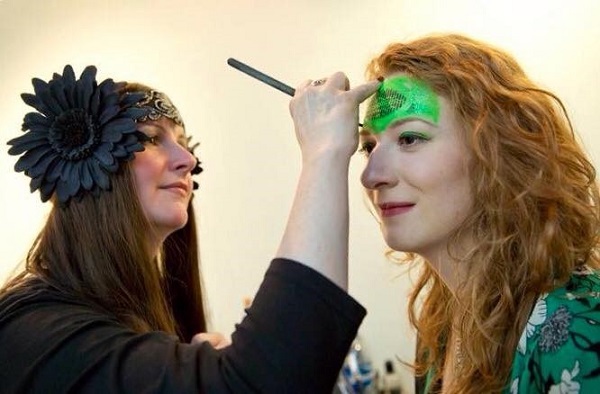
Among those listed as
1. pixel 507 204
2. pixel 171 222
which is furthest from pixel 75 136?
pixel 507 204

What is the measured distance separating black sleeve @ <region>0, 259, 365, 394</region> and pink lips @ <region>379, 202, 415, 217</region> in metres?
0.32

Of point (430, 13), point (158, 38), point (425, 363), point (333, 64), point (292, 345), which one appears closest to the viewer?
point (292, 345)

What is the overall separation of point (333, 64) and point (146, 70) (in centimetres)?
81

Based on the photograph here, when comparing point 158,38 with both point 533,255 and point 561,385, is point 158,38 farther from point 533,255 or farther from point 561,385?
point 561,385

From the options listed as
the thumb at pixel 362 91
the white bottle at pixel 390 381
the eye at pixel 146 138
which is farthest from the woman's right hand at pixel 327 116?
Answer: the white bottle at pixel 390 381

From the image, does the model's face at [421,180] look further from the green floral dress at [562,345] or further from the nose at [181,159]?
the nose at [181,159]

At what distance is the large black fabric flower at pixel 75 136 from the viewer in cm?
100

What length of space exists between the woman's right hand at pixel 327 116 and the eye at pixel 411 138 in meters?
0.15

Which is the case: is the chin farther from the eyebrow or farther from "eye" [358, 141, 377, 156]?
"eye" [358, 141, 377, 156]

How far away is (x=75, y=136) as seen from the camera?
1.02 metres

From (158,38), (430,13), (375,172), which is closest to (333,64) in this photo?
(430,13)

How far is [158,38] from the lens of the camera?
7.76 feet

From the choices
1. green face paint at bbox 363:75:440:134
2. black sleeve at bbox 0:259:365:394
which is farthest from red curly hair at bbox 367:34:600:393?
black sleeve at bbox 0:259:365:394

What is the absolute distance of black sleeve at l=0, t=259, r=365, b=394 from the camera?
2.18 feet
